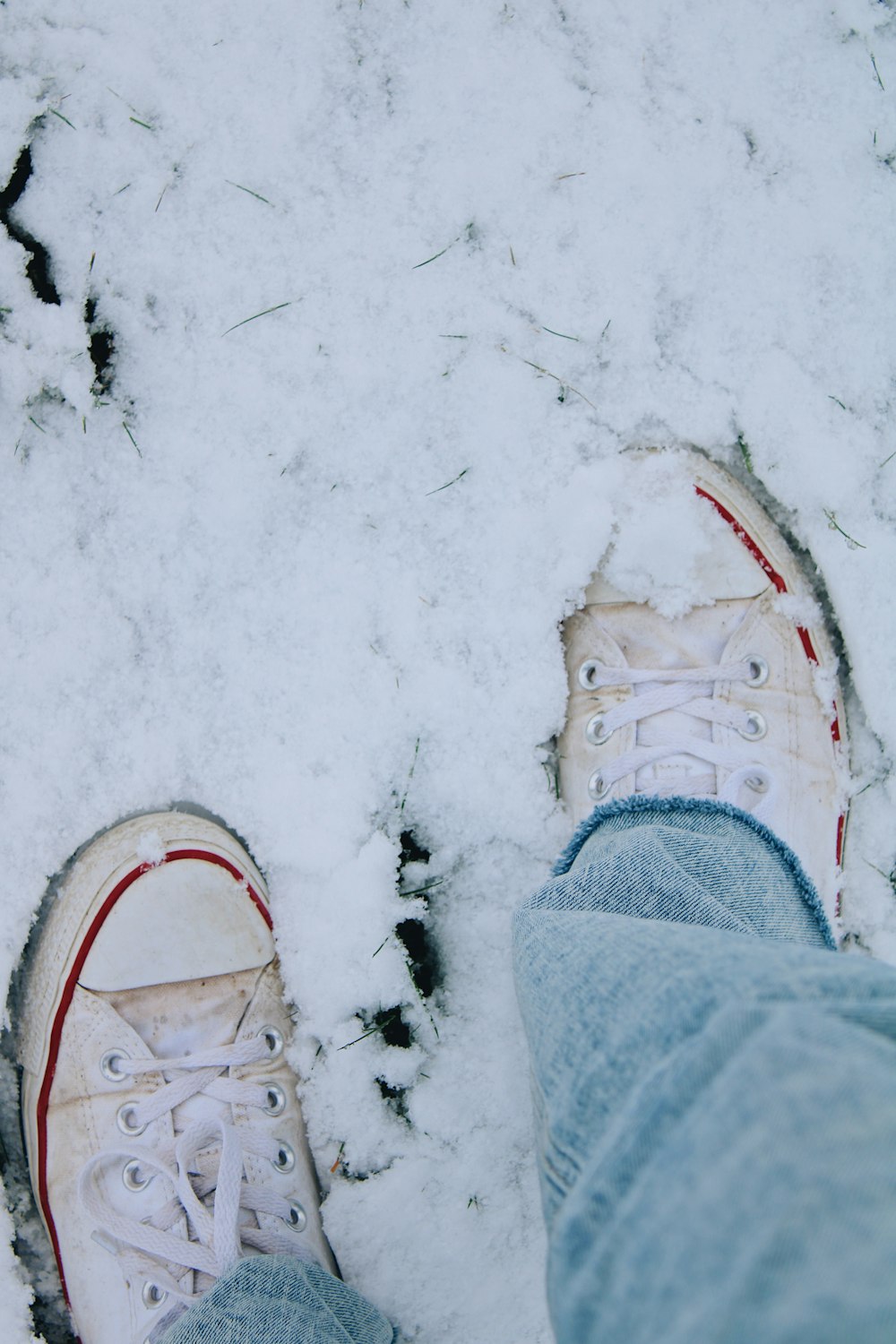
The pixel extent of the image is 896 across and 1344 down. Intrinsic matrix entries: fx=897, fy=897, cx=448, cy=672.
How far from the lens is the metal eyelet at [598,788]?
106 cm

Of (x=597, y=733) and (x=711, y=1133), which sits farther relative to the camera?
(x=597, y=733)

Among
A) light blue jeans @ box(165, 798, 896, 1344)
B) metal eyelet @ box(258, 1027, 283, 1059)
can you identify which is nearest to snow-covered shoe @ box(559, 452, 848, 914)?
light blue jeans @ box(165, 798, 896, 1344)

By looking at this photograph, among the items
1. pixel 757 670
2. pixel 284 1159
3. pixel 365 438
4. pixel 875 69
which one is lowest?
pixel 284 1159

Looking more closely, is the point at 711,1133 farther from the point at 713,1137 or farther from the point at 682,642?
the point at 682,642

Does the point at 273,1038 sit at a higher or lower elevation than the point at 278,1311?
higher

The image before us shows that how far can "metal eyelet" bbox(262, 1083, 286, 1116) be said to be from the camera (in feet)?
3.51

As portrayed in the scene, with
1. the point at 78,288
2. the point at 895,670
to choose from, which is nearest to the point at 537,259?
the point at 78,288

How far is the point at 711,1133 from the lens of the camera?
498 mm

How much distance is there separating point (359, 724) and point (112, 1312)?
73cm

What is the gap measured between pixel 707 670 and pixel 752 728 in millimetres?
87

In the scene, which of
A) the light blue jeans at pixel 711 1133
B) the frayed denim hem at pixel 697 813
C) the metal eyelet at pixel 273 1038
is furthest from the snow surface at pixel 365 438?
the light blue jeans at pixel 711 1133

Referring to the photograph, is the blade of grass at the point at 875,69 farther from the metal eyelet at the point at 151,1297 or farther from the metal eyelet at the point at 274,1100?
the metal eyelet at the point at 151,1297

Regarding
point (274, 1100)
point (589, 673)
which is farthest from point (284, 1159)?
point (589, 673)

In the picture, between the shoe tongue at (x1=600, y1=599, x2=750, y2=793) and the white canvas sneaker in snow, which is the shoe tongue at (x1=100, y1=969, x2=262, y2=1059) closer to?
the white canvas sneaker in snow
